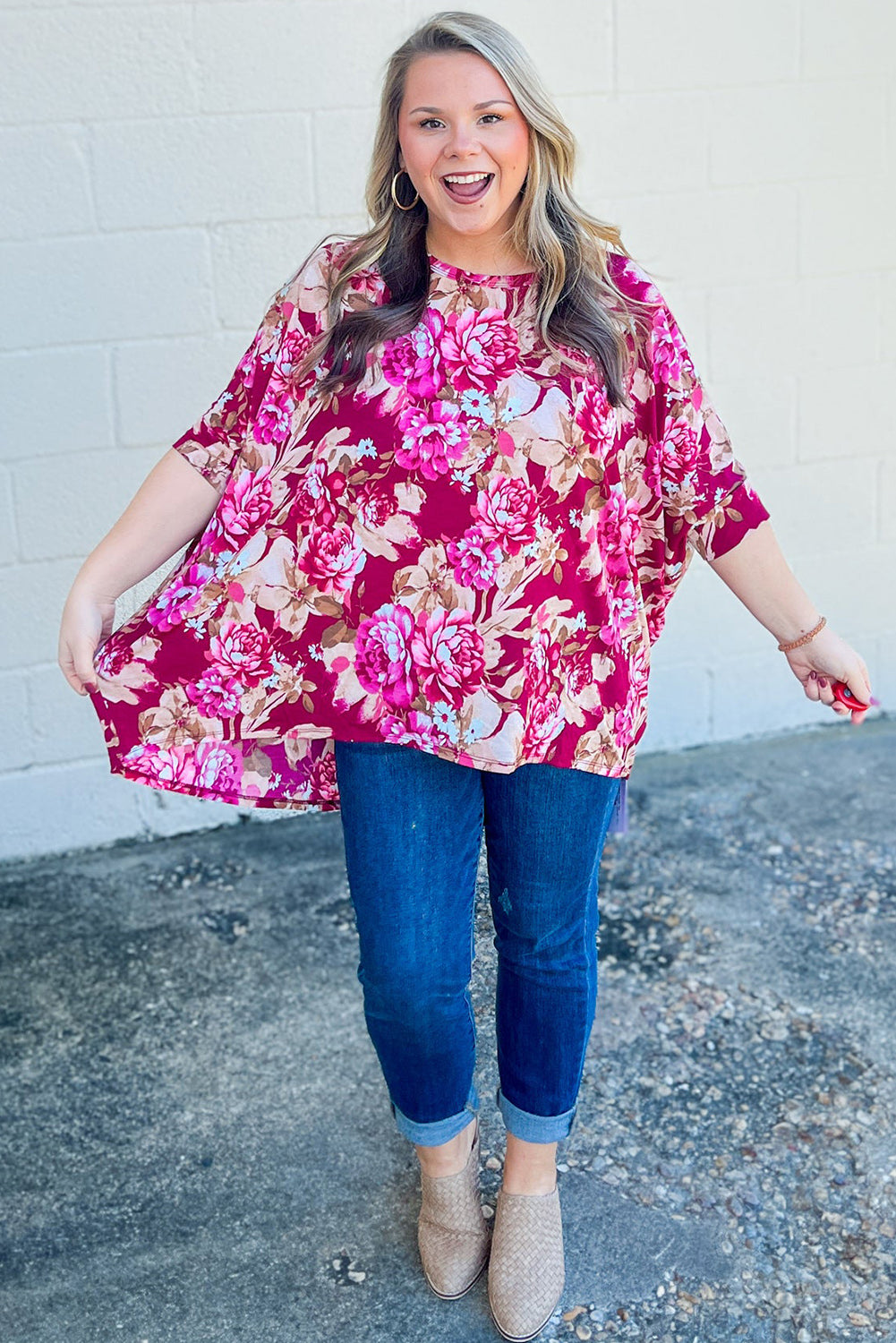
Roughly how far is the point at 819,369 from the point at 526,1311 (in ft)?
7.79

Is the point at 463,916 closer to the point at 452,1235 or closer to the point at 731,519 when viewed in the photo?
the point at 452,1235

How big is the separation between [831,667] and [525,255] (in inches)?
26.3

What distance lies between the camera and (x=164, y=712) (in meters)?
1.78

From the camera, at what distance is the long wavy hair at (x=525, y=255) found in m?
1.64

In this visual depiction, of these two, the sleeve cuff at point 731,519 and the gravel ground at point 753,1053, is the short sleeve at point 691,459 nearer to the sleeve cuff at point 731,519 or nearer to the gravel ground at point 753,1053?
the sleeve cuff at point 731,519

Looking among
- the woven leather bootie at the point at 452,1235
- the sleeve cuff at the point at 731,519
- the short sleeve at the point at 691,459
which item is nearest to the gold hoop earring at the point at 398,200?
the short sleeve at the point at 691,459

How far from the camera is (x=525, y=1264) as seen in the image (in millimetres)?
1837

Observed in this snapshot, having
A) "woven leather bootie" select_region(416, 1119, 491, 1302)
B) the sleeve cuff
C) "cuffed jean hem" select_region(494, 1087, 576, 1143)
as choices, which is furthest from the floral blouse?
"woven leather bootie" select_region(416, 1119, 491, 1302)

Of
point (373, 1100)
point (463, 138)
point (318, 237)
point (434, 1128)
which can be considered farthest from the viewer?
point (318, 237)

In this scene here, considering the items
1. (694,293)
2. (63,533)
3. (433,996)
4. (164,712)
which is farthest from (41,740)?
(694,293)

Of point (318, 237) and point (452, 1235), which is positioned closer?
point (452, 1235)

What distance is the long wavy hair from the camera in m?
1.64

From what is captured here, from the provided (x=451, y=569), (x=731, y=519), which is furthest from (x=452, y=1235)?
(x=731, y=519)

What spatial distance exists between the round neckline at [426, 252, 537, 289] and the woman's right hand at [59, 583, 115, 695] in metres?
0.60
